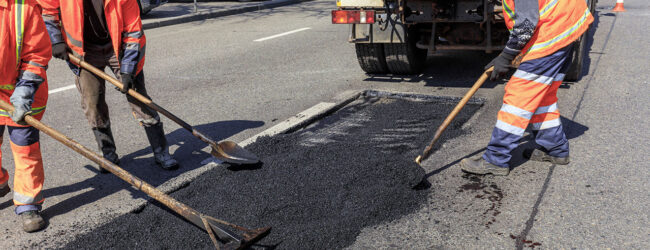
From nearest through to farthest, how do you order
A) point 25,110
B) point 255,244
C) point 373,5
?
1. point 255,244
2. point 25,110
3. point 373,5

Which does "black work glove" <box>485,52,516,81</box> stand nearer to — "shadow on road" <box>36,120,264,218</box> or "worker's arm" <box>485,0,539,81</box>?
"worker's arm" <box>485,0,539,81</box>

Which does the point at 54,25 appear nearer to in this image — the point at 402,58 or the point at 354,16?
the point at 354,16

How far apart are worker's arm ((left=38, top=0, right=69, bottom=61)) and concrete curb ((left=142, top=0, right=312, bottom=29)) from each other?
27.1ft

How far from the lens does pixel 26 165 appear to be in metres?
3.32

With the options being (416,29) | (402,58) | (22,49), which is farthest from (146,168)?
(416,29)

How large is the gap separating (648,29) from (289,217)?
9249 mm

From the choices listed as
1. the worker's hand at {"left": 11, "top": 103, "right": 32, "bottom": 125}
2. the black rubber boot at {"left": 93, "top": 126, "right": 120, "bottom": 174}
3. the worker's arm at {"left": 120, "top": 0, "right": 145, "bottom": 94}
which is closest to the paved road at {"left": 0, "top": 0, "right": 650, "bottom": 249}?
the black rubber boot at {"left": 93, "top": 126, "right": 120, "bottom": 174}

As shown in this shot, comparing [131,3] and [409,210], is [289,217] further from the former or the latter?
[131,3]

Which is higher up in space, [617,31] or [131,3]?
[131,3]

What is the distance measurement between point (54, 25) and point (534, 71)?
3.22m

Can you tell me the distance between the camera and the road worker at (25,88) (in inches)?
121

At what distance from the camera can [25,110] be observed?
3.10m

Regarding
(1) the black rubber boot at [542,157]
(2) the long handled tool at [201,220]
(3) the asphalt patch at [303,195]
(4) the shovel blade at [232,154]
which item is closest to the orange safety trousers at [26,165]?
(2) the long handled tool at [201,220]

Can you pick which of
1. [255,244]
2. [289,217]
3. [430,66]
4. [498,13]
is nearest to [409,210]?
[289,217]
